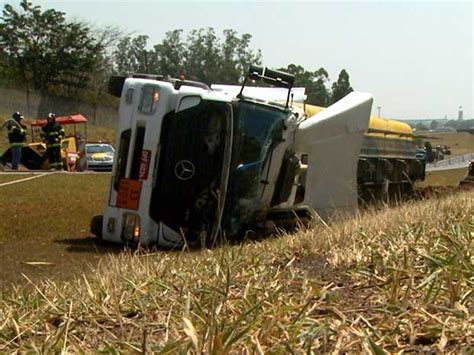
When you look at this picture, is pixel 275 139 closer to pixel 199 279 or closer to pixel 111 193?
pixel 111 193

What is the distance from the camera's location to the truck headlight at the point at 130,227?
10055mm

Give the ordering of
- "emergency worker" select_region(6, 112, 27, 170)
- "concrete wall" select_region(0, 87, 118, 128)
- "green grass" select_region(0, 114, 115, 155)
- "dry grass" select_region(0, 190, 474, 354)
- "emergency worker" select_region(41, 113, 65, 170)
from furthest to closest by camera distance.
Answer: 1. "concrete wall" select_region(0, 87, 118, 128)
2. "green grass" select_region(0, 114, 115, 155)
3. "emergency worker" select_region(41, 113, 65, 170)
4. "emergency worker" select_region(6, 112, 27, 170)
5. "dry grass" select_region(0, 190, 474, 354)

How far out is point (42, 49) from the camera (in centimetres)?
6512

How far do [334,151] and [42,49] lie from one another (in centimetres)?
5774

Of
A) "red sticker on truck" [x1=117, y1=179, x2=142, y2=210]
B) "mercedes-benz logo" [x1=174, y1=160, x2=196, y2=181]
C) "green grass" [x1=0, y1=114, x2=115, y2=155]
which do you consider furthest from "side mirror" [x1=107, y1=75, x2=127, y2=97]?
"green grass" [x1=0, y1=114, x2=115, y2=155]

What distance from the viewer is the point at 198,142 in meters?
10.0

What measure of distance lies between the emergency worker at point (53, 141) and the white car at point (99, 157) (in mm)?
4391

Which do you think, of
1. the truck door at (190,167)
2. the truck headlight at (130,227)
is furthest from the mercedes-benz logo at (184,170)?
the truck headlight at (130,227)

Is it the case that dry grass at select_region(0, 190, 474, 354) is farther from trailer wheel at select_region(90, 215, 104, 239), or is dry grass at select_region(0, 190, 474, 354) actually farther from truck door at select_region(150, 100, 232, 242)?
trailer wheel at select_region(90, 215, 104, 239)

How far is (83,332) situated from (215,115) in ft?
23.1

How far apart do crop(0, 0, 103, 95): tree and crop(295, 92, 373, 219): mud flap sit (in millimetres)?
55359

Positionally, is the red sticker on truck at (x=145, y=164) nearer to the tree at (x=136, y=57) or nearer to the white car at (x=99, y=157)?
the white car at (x=99, y=157)

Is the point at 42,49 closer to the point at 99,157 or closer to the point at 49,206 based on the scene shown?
the point at 99,157

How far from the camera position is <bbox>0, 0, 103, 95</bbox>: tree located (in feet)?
211
